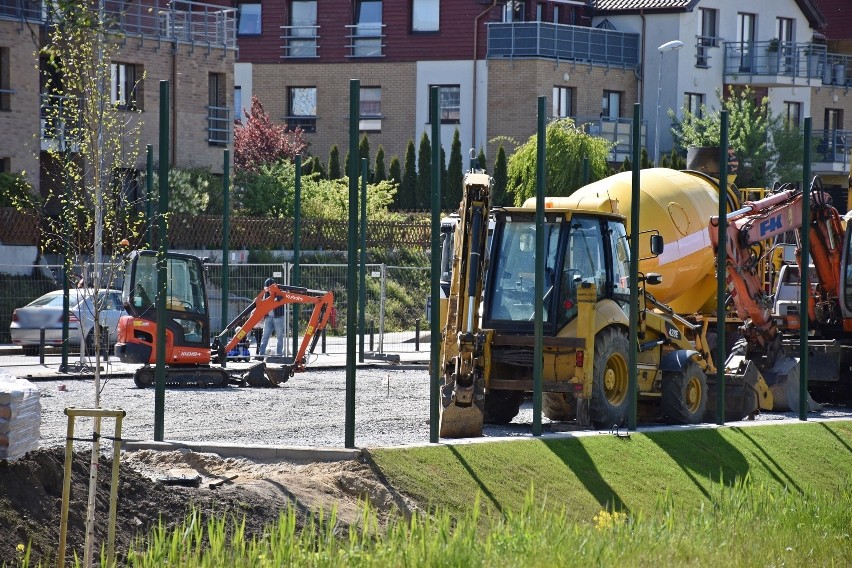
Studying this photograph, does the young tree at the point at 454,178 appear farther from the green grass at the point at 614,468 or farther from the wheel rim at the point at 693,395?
the green grass at the point at 614,468

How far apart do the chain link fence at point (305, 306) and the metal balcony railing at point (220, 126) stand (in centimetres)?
1053

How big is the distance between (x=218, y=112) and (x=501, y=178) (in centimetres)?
978

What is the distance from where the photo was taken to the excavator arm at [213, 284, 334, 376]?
27656 mm

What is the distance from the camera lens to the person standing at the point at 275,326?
29969mm

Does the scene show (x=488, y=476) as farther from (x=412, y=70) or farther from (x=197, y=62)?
(x=412, y=70)

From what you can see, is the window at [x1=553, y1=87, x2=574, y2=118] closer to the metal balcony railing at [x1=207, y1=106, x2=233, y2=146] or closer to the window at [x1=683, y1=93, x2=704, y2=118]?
the window at [x1=683, y1=93, x2=704, y2=118]

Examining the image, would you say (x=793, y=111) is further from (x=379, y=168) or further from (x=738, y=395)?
(x=738, y=395)

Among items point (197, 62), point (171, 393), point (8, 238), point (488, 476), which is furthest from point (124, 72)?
point (488, 476)

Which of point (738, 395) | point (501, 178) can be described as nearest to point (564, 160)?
point (501, 178)

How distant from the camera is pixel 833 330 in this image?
25.8m

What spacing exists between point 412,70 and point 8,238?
24585mm

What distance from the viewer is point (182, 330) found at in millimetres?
26750

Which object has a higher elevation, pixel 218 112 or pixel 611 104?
pixel 611 104

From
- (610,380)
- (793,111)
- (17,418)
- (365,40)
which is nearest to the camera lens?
(17,418)
